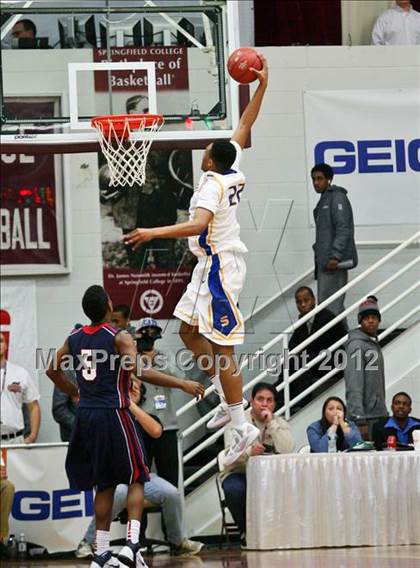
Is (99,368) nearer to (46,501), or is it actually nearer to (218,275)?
(218,275)

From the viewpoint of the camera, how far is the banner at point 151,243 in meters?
14.2

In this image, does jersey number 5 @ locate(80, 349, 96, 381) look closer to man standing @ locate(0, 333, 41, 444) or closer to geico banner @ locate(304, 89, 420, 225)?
man standing @ locate(0, 333, 41, 444)

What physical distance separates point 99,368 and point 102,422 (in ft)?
1.24

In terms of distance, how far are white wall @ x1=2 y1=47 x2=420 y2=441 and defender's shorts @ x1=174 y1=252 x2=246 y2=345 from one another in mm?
5380

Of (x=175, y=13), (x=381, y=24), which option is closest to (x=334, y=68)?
(x=381, y=24)

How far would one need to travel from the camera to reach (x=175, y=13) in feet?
37.0

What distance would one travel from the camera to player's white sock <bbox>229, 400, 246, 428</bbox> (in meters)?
8.90

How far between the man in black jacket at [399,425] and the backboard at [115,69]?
319 cm

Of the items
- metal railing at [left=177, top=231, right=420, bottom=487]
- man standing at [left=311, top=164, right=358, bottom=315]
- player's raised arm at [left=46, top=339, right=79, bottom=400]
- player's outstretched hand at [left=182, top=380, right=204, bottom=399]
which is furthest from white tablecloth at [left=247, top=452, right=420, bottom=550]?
man standing at [left=311, top=164, right=358, bottom=315]

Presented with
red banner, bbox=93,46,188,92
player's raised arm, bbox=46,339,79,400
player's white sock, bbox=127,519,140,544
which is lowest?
player's white sock, bbox=127,519,140,544

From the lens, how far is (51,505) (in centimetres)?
1177

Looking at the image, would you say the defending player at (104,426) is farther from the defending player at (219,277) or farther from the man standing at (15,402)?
the man standing at (15,402)

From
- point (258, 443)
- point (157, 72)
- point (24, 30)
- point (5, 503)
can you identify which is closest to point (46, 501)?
point (5, 503)

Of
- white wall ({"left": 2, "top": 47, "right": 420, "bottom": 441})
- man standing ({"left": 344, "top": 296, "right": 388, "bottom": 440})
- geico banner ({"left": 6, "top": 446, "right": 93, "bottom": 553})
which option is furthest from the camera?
white wall ({"left": 2, "top": 47, "right": 420, "bottom": 441})
